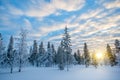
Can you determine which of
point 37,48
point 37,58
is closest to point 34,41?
point 37,48

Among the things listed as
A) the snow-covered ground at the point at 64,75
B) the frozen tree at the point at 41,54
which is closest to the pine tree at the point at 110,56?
the snow-covered ground at the point at 64,75

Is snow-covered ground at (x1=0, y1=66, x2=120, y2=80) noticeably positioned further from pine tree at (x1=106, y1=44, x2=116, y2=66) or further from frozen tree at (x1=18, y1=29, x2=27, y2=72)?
pine tree at (x1=106, y1=44, x2=116, y2=66)

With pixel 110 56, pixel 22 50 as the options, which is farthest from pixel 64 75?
pixel 110 56

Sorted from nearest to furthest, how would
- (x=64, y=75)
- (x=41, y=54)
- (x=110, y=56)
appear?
(x=64, y=75)
(x=110, y=56)
(x=41, y=54)

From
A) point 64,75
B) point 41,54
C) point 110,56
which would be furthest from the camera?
point 41,54

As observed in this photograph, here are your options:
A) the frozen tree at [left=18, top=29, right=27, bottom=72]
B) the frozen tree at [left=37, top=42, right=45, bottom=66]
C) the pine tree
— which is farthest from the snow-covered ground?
the frozen tree at [left=37, top=42, right=45, bottom=66]

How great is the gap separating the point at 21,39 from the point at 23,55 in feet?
18.0

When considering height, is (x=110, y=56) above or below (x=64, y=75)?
above

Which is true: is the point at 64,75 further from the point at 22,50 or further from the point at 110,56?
the point at 110,56

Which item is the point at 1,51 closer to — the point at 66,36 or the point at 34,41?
the point at 66,36

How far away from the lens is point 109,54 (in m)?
75.2

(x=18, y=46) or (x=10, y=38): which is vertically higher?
(x=10, y=38)

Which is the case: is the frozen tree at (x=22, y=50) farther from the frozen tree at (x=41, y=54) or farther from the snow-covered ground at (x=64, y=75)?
the frozen tree at (x=41, y=54)

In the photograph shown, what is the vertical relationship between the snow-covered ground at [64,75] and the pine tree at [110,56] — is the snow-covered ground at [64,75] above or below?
below
